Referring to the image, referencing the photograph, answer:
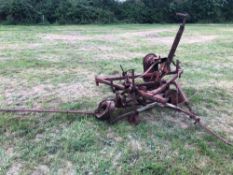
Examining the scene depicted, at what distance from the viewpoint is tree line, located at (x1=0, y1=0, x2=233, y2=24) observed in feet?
44.3

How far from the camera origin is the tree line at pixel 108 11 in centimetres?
1349

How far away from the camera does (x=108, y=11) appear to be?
15.0 metres

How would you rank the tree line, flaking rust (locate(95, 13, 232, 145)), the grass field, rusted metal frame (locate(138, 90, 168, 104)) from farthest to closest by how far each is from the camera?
1. the tree line
2. flaking rust (locate(95, 13, 232, 145))
3. rusted metal frame (locate(138, 90, 168, 104))
4. the grass field

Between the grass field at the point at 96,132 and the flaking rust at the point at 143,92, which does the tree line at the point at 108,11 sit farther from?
the flaking rust at the point at 143,92

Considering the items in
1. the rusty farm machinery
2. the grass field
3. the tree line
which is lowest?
the grass field

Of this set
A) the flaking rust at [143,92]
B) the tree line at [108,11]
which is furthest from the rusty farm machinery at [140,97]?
the tree line at [108,11]

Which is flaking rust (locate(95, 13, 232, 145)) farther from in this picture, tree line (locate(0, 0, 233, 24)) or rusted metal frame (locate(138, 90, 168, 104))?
tree line (locate(0, 0, 233, 24))

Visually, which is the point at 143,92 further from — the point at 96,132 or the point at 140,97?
the point at 96,132

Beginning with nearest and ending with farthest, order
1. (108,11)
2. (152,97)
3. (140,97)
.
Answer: (152,97) → (140,97) → (108,11)

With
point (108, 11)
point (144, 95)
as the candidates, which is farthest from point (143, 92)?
point (108, 11)

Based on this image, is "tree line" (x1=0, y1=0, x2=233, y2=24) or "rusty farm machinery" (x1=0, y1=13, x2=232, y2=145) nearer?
"rusty farm machinery" (x1=0, y1=13, x2=232, y2=145)

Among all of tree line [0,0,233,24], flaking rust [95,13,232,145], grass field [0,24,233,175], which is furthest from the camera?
tree line [0,0,233,24]

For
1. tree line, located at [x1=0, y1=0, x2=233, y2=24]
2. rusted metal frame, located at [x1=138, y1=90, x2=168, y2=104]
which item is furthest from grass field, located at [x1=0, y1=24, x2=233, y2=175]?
tree line, located at [x1=0, y1=0, x2=233, y2=24]

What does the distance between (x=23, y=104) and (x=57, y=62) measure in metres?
2.00
